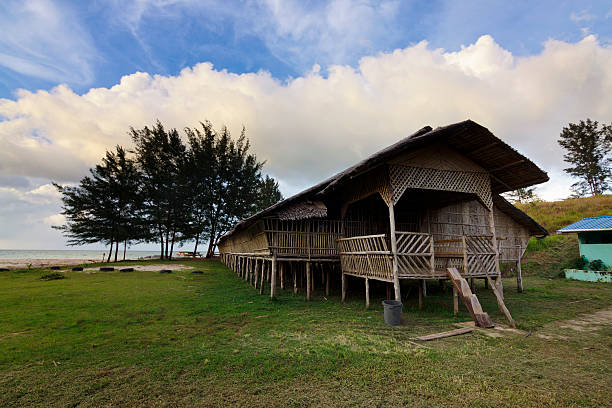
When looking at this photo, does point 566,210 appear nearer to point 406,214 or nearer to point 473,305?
point 406,214

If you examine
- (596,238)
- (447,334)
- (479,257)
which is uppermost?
(596,238)

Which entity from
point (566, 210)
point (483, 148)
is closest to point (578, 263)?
point (566, 210)

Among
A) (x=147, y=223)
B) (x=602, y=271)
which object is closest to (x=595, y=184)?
(x=602, y=271)

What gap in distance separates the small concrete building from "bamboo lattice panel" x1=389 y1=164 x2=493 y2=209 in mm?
11215

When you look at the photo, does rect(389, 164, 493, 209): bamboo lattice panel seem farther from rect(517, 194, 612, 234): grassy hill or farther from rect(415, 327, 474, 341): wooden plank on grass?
rect(517, 194, 612, 234): grassy hill

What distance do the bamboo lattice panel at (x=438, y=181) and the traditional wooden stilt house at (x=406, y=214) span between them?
33 mm

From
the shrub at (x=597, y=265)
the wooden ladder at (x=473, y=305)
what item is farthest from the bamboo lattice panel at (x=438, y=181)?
the shrub at (x=597, y=265)

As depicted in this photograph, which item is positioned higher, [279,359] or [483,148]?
[483,148]

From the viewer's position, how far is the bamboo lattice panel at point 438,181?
883cm

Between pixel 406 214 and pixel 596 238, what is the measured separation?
45.0 feet

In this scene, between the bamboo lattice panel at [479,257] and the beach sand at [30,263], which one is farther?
the beach sand at [30,263]

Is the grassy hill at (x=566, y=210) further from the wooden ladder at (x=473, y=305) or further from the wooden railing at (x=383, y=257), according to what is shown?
the wooden ladder at (x=473, y=305)

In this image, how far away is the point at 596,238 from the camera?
1736 cm

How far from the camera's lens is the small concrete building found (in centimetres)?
1583
